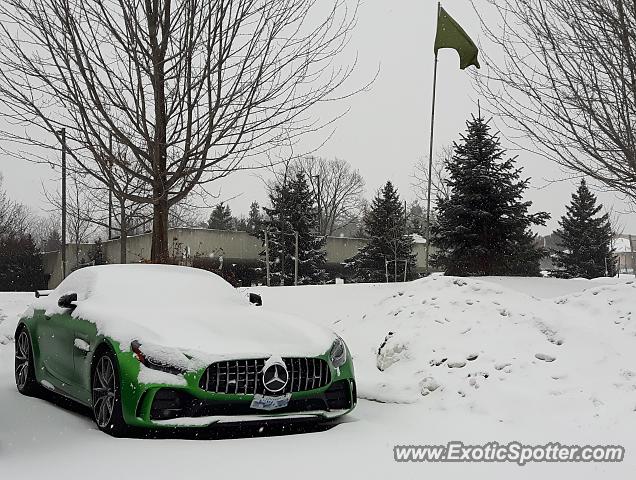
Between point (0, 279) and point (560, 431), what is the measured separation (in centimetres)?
4209

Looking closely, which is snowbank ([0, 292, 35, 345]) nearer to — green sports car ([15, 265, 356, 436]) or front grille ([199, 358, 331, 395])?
green sports car ([15, 265, 356, 436])

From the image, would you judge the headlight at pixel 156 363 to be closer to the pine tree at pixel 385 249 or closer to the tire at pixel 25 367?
the tire at pixel 25 367

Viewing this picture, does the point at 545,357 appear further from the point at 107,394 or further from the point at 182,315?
the point at 107,394

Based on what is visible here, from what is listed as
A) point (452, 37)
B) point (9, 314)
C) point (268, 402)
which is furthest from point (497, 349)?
point (452, 37)

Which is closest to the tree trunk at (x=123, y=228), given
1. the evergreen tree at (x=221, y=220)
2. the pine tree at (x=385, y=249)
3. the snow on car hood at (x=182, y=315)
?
the snow on car hood at (x=182, y=315)

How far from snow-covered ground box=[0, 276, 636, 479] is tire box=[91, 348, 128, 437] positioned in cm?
12

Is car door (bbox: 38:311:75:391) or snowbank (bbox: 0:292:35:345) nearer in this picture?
car door (bbox: 38:311:75:391)

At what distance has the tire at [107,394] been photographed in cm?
489

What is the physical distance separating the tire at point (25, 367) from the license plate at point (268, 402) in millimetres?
2955

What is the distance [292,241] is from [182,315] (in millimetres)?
40559

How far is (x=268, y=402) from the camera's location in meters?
4.98

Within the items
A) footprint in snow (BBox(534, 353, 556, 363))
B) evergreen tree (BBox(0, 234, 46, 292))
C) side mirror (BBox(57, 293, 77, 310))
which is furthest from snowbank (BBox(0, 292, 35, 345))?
evergreen tree (BBox(0, 234, 46, 292))

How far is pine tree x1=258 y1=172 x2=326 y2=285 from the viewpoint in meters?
45.7

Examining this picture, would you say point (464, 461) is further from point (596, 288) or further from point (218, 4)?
point (218, 4)
